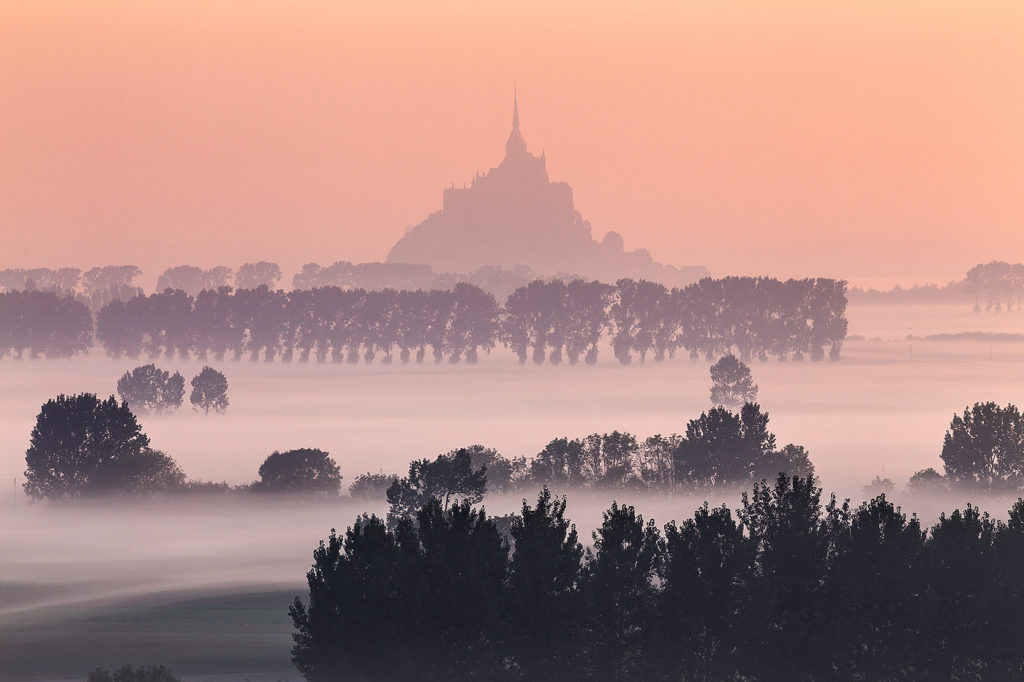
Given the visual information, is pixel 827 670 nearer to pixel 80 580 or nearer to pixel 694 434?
pixel 80 580

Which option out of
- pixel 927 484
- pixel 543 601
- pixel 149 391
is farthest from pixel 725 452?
pixel 149 391

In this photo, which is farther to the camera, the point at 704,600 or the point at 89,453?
the point at 89,453

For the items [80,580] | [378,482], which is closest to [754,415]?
[378,482]

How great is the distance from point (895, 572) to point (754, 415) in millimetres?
55804

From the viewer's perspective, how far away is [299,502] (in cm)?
11344

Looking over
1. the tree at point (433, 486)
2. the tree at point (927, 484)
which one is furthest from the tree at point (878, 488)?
the tree at point (433, 486)

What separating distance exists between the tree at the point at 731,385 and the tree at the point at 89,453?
75.7 meters

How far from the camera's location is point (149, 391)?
592 ft

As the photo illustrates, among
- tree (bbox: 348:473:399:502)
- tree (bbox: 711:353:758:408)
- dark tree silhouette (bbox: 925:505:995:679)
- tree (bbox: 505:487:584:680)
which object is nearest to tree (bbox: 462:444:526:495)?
tree (bbox: 348:473:399:502)

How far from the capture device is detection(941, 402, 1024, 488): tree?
112500mm

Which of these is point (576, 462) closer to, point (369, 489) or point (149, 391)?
point (369, 489)

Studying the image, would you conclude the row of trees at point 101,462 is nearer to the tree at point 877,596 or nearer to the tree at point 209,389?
the tree at point 877,596

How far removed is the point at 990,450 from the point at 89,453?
68727mm

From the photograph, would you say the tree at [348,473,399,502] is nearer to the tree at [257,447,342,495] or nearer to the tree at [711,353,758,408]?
the tree at [257,447,342,495]
